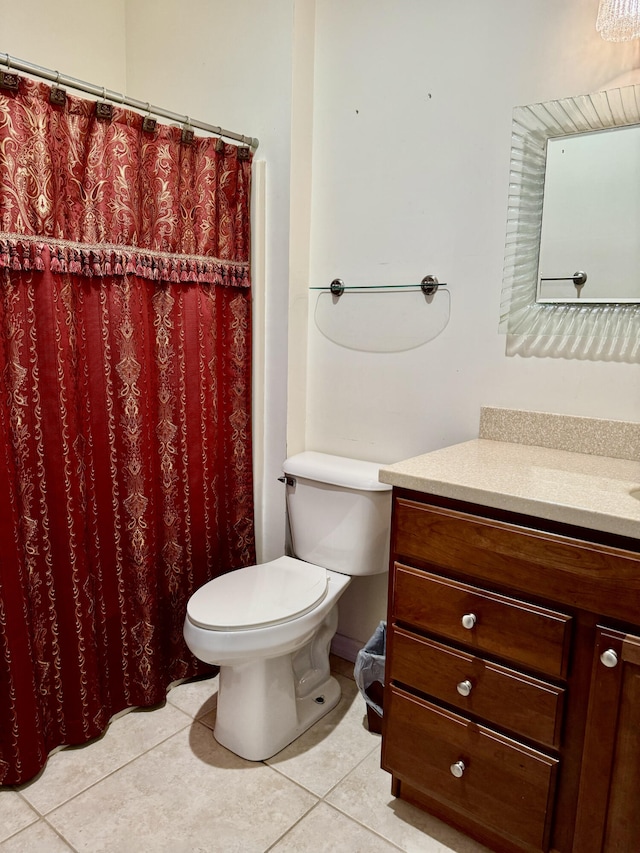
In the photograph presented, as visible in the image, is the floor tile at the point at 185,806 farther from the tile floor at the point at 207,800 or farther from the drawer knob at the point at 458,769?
the drawer knob at the point at 458,769

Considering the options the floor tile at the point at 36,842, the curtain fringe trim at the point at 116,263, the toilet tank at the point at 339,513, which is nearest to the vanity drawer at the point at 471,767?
the toilet tank at the point at 339,513

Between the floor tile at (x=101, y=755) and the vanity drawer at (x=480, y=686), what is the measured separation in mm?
811

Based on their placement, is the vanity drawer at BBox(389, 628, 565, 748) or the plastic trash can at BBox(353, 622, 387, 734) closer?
the vanity drawer at BBox(389, 628, 565, 748)

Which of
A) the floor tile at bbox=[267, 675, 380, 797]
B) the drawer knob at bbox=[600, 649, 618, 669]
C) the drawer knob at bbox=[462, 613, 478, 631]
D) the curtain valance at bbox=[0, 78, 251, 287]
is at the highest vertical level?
the curtain valance at bbox=[0, 78, 251, 287]

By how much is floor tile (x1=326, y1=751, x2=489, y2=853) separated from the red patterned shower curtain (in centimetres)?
67

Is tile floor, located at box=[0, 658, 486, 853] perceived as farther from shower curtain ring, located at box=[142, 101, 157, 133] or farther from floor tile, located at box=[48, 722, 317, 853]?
shower curtain ring, located at box=[142, 101, 157, 133]

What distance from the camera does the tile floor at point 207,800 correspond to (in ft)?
4.51

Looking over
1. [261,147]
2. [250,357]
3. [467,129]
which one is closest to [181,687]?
[250,357]

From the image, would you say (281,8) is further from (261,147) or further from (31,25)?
(31,25)

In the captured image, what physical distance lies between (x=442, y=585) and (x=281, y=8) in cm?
179

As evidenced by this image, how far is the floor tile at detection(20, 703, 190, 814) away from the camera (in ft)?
4.93

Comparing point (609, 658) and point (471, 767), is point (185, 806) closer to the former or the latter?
point (471, 767)

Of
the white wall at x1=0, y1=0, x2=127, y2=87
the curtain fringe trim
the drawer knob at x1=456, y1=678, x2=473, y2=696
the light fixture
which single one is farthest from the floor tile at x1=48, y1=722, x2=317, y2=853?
the white wall at x1=0, y1=0, x2=127, y2=87

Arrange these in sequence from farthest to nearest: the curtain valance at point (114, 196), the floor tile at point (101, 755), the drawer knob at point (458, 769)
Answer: the floor tile at point (101, 755)
the curtain valance at point (114, 196)
the drawer knob at point (458, 769)
